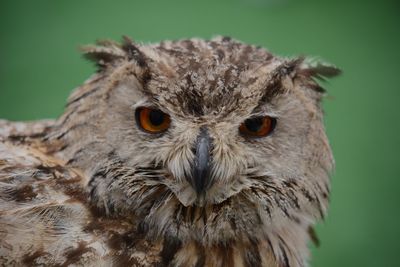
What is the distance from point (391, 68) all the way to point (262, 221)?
2824 millimetres

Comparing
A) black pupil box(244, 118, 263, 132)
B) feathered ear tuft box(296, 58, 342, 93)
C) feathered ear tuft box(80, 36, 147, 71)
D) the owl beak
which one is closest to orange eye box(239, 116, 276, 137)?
black pupil box(244, 118, 263, 132)

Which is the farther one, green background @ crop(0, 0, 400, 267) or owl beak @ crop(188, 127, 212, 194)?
green background @ crop(0, 0, 400, 267)

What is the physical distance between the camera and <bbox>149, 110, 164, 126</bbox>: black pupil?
164 cm

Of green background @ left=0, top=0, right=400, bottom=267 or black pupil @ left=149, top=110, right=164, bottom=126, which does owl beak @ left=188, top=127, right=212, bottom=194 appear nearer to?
black pupil @ left=149, top=110, right=164, bottom=126

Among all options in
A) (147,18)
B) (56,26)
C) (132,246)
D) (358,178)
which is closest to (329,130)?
(358,178)

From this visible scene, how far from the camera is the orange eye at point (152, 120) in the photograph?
1637 mm

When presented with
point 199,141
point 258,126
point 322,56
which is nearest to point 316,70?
point 258,126

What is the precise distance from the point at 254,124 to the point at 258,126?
16mm

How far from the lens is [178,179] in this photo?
160 centimetres

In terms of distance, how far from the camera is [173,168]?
158 centimetres

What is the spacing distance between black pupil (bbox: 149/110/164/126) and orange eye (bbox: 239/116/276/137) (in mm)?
198

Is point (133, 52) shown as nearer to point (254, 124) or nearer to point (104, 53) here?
point (104, 53)

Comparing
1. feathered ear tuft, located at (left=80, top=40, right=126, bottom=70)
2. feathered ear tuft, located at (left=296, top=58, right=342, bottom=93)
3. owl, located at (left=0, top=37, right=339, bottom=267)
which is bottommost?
owl, located at (left=0, top=37, right=339, bottom=267)

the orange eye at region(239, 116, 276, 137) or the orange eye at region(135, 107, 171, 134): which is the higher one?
the orange eye at region(239, 116, 276, 137)
